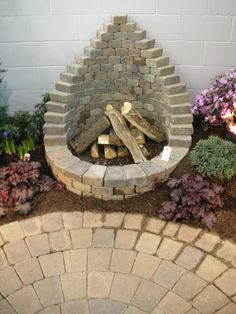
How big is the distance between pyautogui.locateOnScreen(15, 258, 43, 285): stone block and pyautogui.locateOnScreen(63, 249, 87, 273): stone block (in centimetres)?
22

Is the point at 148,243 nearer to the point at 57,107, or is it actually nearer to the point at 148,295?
the point at 148,295

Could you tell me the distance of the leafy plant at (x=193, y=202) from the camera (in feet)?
10.9

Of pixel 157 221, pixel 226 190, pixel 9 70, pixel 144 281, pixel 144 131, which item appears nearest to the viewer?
pixel 144 281

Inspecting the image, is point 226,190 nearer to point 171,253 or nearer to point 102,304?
point 171,253

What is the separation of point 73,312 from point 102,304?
21 centimetres

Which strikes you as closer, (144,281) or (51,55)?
(144,281)

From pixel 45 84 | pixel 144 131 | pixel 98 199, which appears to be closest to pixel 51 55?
pixel 45 84

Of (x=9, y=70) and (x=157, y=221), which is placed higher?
(x=9, y=70)

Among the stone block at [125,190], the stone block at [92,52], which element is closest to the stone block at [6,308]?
the stone block at [125,190]

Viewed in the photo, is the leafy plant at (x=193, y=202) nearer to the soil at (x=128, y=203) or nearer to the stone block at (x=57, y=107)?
the soil at (x=128, y=203)

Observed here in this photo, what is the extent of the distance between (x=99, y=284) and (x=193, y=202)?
1.10 meters

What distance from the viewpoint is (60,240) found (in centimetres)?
322

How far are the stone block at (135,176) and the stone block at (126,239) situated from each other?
49 cm

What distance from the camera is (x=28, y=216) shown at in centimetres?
347
